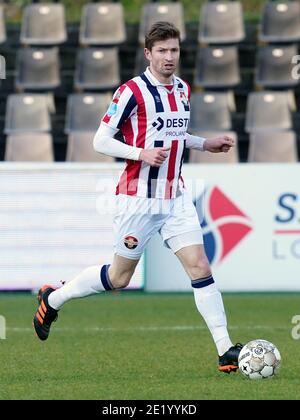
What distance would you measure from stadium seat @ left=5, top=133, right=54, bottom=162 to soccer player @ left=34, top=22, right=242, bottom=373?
7760 mm

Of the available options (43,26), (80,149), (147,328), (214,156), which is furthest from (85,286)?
(43,26)

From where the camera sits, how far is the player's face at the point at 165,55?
7160 mm

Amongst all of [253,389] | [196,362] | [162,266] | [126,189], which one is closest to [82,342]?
[196,362]

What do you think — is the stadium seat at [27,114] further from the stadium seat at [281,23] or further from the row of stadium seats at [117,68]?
the stadium seat at [281,23]

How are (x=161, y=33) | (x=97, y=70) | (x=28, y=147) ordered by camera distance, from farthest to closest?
(x=97, y=70)
(x=28, y=147)
(x=161, y=33)

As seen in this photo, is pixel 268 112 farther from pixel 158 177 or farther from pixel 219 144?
pixel 158 177

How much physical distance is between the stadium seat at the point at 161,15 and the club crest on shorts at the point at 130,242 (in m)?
9.65

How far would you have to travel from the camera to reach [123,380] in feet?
22.9

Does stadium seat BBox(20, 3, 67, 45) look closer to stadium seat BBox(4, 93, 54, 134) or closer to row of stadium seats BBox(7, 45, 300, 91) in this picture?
row of stadium seats BBox(7, 45, 300, 91)

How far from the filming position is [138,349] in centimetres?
857

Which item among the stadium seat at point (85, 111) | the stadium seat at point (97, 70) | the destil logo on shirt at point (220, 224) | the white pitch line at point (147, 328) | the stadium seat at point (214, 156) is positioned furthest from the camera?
the stadium seat at point (97, 70)

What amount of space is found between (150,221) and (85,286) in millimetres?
624

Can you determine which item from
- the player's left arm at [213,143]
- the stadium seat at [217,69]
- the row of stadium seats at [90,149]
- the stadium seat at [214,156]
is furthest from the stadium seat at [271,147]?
the player's left arm at [213,143]

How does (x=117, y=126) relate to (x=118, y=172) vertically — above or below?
above
